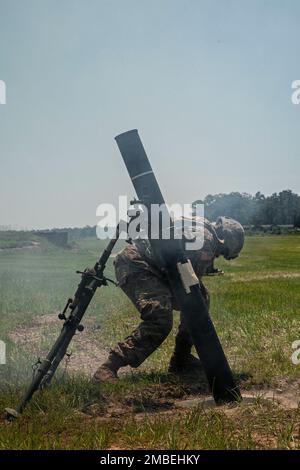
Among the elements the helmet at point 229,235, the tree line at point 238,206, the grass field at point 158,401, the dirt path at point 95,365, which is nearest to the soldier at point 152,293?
the helmet at point 229,235

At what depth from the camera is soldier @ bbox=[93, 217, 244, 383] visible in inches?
241

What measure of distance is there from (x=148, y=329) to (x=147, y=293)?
36cm

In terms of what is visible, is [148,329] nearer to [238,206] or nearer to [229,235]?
[229,235]

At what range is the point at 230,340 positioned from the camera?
8.43m

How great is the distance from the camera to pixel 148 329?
609 cm

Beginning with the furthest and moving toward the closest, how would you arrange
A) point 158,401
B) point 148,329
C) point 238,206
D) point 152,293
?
1. point 238,206
2. point 152,293
3. point 148,329
4. point 158,401

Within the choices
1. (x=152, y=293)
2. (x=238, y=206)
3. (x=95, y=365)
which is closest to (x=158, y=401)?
(x=152, y=293)

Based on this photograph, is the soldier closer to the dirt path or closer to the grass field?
the grass field

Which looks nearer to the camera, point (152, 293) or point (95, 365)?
point (152, 293)

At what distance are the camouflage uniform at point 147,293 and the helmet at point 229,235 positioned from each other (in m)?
0.16

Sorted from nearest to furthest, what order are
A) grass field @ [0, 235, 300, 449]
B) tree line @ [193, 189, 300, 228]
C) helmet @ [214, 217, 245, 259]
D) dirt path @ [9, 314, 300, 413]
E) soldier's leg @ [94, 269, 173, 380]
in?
grass field @ [0, 235, 300, 449], dirt path @ [9, 314, 300, 413], soldier's leg @ [94, 269, 173, 380], helmet @ [214, 217, 245, 259], tree line @ [193, 189, 300, 228]

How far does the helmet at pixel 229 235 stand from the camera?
268 inches

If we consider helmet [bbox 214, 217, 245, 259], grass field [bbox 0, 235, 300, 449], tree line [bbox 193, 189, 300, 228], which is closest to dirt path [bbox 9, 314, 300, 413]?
grass field [bbox 0, 235, 300, 449]

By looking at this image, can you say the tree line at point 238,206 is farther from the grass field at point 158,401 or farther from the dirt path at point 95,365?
the dirt path at point 95,365
